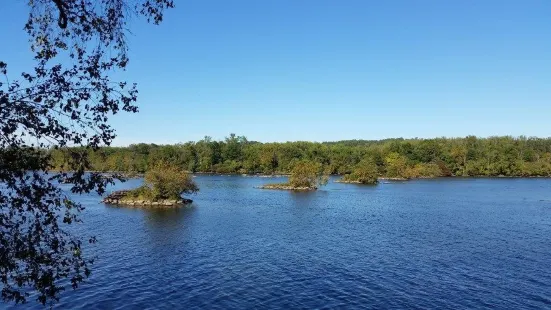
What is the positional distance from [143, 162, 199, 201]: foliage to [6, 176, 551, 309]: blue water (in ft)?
33.7

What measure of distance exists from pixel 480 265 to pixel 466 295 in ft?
34.2

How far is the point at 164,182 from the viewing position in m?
92.8

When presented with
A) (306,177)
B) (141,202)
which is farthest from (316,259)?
(306,177)

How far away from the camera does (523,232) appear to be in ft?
198

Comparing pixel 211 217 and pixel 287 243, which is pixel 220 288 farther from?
pixel 211 217

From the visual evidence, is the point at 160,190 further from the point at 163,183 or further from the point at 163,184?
the point at 163,183

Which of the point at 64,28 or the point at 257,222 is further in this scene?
the point at 257,222

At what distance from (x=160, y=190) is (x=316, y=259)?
56.2 meters

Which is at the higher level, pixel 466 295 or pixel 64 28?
pixel 64 28

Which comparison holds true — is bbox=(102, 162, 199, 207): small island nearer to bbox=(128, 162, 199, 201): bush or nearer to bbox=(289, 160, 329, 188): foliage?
bbox=(128, 162, 199, 201): bush

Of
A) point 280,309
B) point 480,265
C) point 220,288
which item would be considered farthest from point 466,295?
point 220,288

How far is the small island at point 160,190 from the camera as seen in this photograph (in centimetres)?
9138

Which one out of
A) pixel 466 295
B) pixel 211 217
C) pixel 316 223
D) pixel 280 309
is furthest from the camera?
pixel 211 217

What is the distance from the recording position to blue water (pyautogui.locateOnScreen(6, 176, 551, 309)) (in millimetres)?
32938
